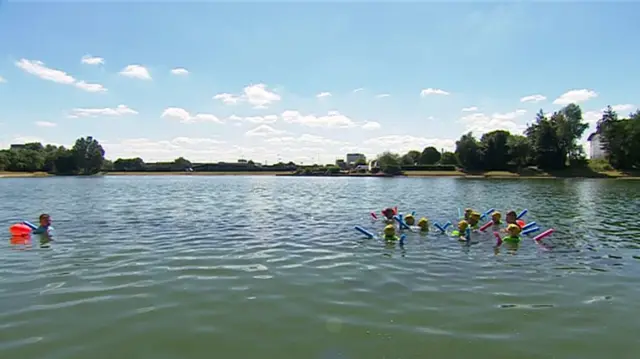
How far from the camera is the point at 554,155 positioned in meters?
102

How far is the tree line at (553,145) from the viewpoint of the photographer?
92.9m

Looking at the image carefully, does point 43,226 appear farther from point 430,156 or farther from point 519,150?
point 430,156


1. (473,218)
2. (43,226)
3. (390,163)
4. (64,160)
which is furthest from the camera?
(64,160)

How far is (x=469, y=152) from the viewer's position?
116 metres

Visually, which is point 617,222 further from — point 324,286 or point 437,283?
point 324,286

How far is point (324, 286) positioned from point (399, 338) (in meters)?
3.19

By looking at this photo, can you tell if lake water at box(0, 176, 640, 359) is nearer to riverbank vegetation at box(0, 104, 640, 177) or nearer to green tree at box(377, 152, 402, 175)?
riverbank vegetation at box(0, 104, 640, 177)

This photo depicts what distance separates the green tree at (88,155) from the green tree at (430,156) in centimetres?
11947

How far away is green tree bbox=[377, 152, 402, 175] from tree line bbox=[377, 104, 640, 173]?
20.2m

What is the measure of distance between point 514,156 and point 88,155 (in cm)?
14222

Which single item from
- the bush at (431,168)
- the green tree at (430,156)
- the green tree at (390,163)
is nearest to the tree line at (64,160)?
the green tree at (390,163)

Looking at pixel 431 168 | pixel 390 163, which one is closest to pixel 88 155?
pixel 390 163

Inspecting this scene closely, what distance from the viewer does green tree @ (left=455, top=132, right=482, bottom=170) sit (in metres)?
115

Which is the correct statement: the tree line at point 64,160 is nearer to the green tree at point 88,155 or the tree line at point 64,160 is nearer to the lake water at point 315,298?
the green tree at point 88,155
